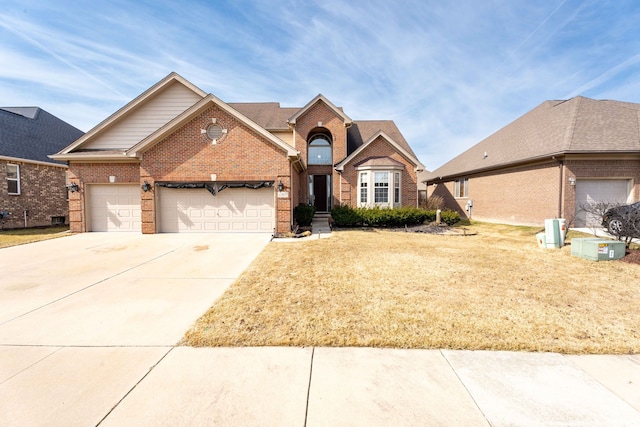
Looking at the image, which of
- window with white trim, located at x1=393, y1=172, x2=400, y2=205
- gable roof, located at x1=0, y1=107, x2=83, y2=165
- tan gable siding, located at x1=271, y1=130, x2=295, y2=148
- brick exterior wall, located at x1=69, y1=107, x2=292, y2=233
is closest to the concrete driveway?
brick exterior wall, located at x1=69, y1=107, x2=292, y2=233

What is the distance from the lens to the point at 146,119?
14.0 meters

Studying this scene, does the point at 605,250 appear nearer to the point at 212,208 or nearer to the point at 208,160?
the point at 212,208

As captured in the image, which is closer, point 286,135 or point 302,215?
point 302,215

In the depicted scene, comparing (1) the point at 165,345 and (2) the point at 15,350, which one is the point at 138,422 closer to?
(1) the point at 165,345

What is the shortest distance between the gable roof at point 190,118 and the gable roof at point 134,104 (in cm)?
322

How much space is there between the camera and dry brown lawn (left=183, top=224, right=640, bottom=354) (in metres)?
3.32

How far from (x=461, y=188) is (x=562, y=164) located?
874 cm

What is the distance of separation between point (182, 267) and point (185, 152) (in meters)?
7.11

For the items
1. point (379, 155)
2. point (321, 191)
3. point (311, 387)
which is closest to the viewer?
point (311, 387)

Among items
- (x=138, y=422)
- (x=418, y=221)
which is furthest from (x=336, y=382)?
(x=418, y=221)

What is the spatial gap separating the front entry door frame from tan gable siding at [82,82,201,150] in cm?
932

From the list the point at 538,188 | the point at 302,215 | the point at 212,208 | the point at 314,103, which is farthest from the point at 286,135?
the point at 538,188

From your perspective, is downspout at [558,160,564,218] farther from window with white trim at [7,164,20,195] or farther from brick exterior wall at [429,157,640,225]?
window with white trim at [7,164,20,195]

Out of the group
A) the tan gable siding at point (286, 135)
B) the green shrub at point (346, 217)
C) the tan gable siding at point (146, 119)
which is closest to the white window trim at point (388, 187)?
the green shrub at point (346, 217)
